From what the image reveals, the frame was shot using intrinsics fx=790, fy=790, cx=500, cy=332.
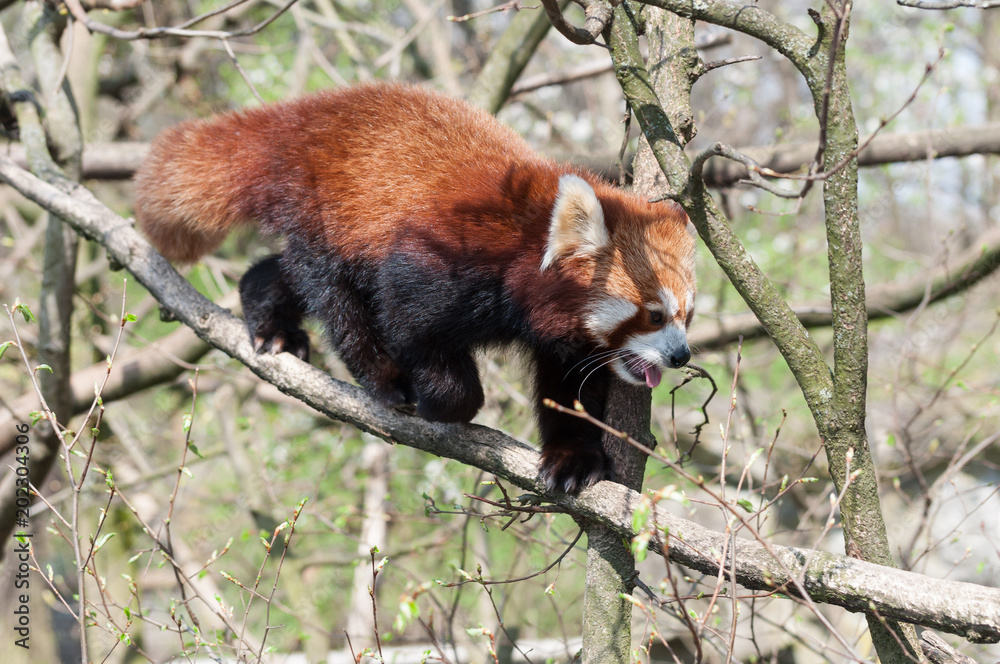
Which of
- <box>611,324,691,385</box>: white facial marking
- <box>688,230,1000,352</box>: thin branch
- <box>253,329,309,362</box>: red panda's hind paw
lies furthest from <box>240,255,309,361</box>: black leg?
<box>688,230,1000,352</box>: thin branch

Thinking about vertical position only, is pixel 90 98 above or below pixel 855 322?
above

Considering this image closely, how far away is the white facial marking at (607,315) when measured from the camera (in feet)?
8.48

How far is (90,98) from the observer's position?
179 inches

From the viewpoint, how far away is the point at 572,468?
8.18ft

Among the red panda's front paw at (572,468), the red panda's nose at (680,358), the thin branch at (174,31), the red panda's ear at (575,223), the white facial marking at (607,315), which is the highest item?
the thin branch at (174,31)

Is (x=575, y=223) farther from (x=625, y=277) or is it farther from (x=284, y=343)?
(x=284, y=343)

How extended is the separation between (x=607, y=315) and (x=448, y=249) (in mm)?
569

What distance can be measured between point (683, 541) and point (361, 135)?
184cm

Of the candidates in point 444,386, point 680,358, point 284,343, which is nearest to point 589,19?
point 680,358

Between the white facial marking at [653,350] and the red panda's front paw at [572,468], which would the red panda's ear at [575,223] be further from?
the red panda's front paw at [572,468]

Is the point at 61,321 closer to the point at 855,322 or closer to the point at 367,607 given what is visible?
the point at 367,607

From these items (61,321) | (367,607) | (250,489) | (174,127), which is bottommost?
(367,607)

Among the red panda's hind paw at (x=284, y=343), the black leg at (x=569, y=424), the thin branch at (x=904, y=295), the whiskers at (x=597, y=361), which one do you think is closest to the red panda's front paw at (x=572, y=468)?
the black leg at (x=569, y=424)

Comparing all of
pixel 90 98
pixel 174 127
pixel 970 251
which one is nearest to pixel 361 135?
pixel 174 127
